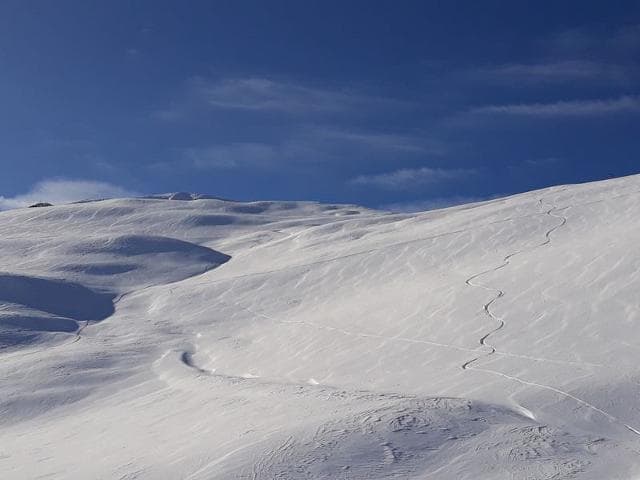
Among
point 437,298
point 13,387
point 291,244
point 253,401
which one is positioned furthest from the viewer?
point 291,244

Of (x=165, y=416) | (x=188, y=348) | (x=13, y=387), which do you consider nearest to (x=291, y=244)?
(x=188, y=348)

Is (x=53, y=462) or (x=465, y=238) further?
(x=465, y=238)

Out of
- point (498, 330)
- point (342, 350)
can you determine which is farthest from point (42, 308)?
point (498, 330)

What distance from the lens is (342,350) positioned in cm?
1595

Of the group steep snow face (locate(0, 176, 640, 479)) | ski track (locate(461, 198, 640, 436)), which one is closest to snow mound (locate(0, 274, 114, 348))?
steep snow face (locate(0, 176, 640, 479))

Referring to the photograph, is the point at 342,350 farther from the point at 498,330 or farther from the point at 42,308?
the point at 42,308

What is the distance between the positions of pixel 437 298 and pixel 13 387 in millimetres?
8937

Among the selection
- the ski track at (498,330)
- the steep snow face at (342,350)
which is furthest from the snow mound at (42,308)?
the ski track at (498,330)

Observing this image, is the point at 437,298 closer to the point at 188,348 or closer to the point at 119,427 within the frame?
the point at 188,348

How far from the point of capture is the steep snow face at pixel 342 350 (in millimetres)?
9164

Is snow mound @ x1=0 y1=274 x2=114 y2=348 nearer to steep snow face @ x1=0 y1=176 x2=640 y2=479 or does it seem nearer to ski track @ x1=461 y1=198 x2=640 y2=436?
steep snow face @ x1=0 y1=176 x2=640 y2=479

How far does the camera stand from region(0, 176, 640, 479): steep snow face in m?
9.16

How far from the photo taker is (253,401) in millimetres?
12258

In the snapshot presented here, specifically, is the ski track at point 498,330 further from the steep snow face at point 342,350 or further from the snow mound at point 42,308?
the snow mound at point 42,308
